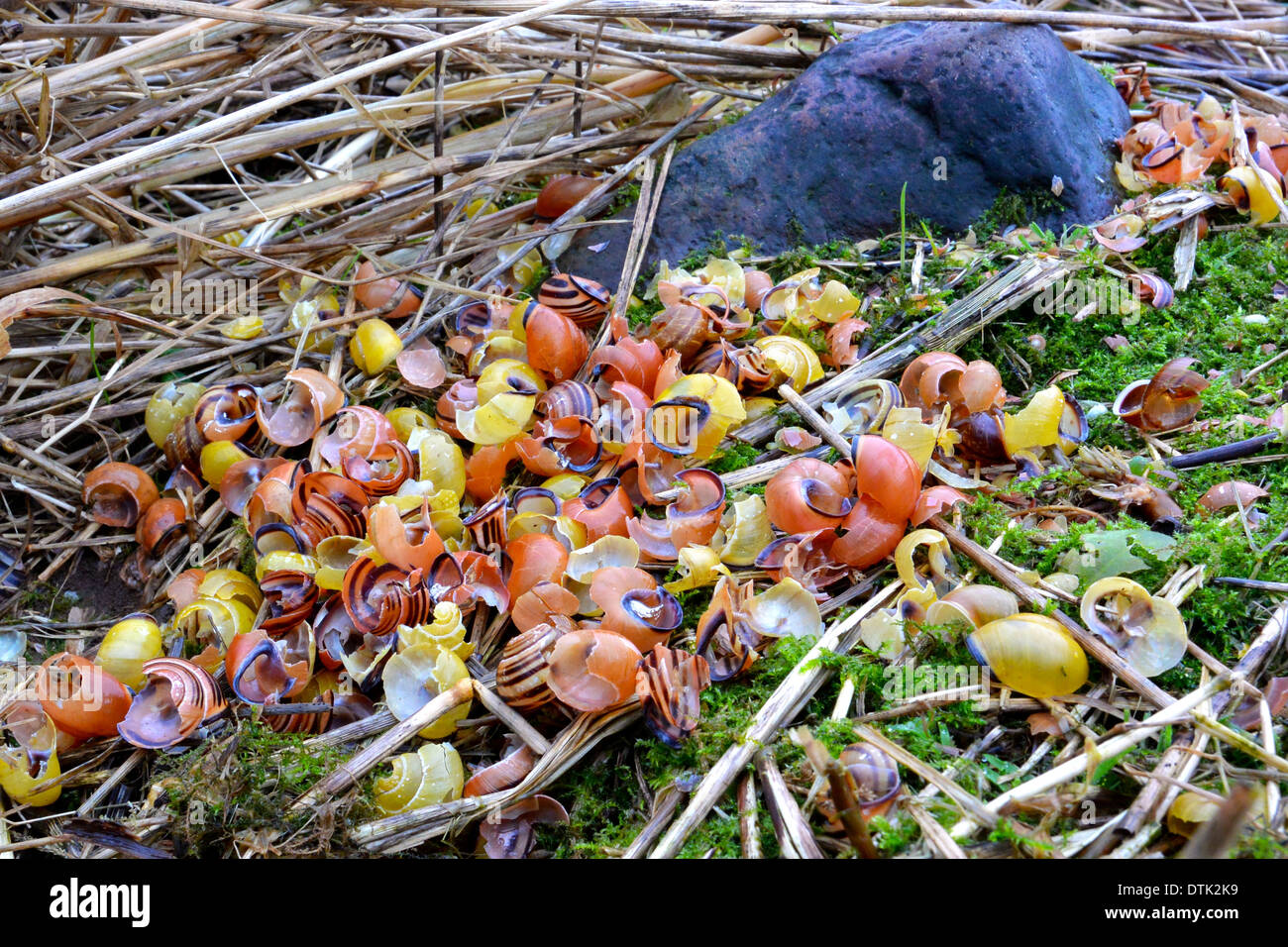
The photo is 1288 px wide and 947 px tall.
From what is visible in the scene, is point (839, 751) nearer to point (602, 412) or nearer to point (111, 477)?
point (602, 412)

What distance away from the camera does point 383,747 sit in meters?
1.97

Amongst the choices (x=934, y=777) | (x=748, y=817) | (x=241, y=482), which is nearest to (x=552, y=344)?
(x=241, y=482)

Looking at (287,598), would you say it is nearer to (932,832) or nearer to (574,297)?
(574,297)

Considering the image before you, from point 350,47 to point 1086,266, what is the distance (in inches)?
114

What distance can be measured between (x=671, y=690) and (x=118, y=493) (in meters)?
1.88

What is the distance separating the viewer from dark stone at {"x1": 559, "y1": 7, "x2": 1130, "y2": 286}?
3219mm

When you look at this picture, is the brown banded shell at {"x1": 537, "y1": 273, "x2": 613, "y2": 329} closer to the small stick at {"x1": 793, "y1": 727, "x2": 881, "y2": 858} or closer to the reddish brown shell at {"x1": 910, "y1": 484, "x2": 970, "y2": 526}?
the reddish brown shell at {"x1": 910, "y1": 484, "x2": 970, "y2": 526}

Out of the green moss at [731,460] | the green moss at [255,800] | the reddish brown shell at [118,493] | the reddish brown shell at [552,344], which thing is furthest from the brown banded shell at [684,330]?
the reddish brown shell at [118,493]

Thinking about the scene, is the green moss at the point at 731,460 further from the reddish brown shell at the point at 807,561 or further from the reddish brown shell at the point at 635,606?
the reddish brown shell at the point at 635,606

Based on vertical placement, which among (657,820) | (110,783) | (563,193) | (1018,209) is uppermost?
(1018,209)

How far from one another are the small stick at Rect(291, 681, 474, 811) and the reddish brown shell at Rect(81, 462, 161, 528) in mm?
1296

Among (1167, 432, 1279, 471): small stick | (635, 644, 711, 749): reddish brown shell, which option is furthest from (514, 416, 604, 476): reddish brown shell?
(1167, 432, 1279, 471): small stick

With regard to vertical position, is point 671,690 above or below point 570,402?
below

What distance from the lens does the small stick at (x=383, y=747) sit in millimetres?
1882
